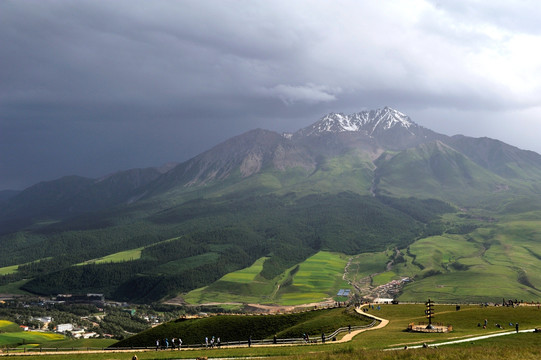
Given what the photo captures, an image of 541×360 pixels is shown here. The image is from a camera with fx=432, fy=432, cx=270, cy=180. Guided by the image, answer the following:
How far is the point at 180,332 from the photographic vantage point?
11125cm

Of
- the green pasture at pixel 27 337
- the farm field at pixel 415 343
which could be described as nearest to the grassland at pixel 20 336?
the green pasture at pixel 27 337

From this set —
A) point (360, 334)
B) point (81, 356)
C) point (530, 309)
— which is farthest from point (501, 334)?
point (81, 356)

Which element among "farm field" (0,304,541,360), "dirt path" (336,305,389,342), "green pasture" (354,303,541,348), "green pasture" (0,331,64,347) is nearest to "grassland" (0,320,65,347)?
"green pasture" (0,331,64,347)

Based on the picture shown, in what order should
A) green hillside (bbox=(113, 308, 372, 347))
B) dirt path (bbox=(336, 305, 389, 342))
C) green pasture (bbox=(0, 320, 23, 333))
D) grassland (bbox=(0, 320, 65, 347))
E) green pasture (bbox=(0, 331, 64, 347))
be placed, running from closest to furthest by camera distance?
dirt path (bbox=(336, 305, 389, 342)), green hillside (bbox=(113, 308, 372, 347)), green pasture (bbox=(0, 331, 64, 347)), grassland (bbox=(0, 320, 65, 347)), green pasture (bbox=(0, 320, 23, 333))

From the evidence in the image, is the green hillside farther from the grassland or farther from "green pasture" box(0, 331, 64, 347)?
the grassland

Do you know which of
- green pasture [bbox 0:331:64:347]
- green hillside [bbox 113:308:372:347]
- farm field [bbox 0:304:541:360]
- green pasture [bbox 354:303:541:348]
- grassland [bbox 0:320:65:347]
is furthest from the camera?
grassland [bbox 0:320:65:347]

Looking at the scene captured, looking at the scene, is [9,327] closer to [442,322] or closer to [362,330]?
[362,330]

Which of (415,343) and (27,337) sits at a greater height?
(415,343)

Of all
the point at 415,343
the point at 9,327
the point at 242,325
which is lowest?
the point at 9,327

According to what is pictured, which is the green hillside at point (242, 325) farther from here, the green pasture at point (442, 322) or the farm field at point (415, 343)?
the green pasture at point (442, 322)

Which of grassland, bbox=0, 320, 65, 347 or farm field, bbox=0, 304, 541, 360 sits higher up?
farm field, bbox=0, 304, 541, 360

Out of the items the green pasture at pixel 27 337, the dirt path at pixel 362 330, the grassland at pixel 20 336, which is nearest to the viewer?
the dirt path at pixel 362 330

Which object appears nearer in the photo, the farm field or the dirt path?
the farm field

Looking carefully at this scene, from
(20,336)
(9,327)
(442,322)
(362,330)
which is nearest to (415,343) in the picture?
(362,330)
